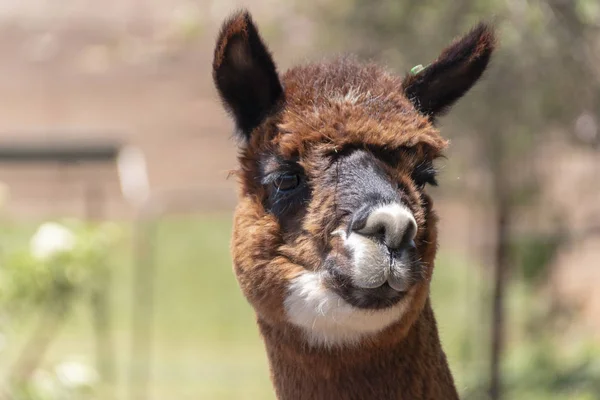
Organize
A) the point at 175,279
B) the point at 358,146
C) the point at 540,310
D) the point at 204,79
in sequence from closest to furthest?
the point at 358,146 → the point at 540,310 → the point at 175,279 → the point at 204,79

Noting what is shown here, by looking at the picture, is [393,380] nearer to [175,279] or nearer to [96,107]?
[175,279]

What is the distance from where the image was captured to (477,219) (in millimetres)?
13320

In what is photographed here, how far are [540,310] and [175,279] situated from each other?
17.4 ft

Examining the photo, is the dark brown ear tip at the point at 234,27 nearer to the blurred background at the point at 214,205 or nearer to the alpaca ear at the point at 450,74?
the alpaca ear at the point at 450,74

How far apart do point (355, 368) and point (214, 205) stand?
27.2ft

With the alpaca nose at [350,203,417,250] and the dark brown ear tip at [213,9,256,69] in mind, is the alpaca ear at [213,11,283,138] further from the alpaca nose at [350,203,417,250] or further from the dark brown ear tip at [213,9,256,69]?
the alpaca nose at [350,203,417,250]

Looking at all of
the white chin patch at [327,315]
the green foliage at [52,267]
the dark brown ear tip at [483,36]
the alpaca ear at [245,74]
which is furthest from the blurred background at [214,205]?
the white chin patch at [327,315]

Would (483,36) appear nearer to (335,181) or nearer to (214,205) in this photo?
(335,181)

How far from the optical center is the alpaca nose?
3186 millimetres

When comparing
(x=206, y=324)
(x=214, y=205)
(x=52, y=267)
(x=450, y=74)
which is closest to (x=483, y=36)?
(x=450, y=74)

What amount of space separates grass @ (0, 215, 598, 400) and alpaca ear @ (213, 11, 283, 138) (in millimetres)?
6554

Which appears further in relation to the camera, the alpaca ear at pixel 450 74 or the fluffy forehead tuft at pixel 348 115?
the alpaca ear at pixel 450 74

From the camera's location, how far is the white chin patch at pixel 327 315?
3311 mm

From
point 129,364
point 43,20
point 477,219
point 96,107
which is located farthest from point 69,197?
point 477,219
